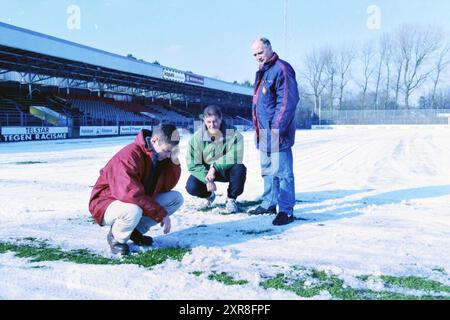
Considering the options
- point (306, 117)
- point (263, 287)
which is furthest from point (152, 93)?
point (263, 287)

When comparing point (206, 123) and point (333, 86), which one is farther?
point (333, 86)

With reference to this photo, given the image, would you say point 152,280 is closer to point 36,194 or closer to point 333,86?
point 36,194

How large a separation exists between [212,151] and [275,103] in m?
0.88

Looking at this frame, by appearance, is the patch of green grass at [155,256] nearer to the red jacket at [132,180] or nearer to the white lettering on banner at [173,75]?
the red jacket at [132,180]

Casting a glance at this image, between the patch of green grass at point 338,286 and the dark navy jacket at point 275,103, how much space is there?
1613 mm

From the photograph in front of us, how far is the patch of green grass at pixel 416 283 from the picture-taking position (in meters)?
2.28

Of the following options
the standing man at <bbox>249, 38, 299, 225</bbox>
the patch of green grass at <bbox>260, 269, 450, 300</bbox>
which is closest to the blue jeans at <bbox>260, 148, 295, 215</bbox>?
the standing man at <bbox>249, 38, 299, 225</bbox>

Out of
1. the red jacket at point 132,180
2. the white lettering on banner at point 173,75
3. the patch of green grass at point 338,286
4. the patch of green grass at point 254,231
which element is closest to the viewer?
the patch of green grass at point 338,286

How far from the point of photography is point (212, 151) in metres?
4.30

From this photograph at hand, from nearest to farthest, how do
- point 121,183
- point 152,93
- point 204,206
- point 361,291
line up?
point 361,291 → point 121,183 → point 204,206 → point 152,93

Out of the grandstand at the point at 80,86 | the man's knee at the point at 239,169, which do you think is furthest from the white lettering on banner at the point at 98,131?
the man's knee at the point at 239,169

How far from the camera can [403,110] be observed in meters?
51.0

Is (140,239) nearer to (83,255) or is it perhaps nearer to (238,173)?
(83,255)
